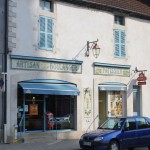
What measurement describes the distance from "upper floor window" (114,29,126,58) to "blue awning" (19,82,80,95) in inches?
155

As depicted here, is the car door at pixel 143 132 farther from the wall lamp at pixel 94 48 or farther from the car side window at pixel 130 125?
the wall lamp at pixel 94 48

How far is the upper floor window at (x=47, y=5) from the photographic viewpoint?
19.6 m

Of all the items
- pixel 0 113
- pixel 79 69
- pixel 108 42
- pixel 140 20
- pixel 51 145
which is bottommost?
pixel 51 145

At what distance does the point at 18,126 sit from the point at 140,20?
10422mm

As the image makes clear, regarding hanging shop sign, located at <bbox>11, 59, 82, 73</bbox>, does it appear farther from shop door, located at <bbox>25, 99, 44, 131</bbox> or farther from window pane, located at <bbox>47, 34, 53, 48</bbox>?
shop door, located at <bbox>25, 99, 44, 131</bbox>

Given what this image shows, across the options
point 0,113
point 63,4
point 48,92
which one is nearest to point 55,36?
point 63,4

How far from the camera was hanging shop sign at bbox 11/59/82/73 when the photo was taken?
60.1 ft

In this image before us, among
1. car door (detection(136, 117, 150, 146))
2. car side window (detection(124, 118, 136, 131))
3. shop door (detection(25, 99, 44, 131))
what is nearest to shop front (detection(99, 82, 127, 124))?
shop door (detection(25, 99, 44, 131))

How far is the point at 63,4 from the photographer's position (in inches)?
798

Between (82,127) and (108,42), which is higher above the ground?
(108,42)

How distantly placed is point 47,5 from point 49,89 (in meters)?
4.30

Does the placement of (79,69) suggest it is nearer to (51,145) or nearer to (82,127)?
(82,127)

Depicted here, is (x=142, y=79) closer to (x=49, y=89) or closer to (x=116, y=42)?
(x=116, y=42)

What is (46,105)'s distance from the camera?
770 inches
